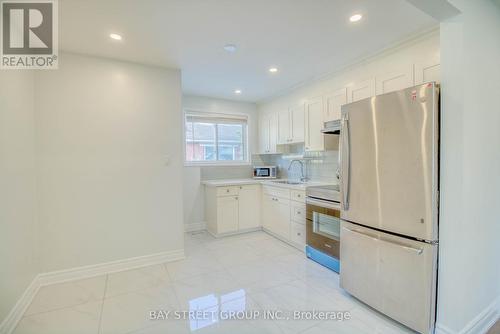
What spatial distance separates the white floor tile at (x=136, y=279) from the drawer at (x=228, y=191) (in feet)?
4.65

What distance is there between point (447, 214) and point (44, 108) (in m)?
3.74

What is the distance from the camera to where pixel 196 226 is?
14.3 feet

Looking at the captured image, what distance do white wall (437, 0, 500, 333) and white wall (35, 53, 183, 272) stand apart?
9.01 feet

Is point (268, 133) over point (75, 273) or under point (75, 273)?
over

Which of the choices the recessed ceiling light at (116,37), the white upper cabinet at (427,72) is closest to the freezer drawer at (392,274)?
the white upper cabinet at (427,72)

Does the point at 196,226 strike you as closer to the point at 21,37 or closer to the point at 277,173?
the point at 277,173

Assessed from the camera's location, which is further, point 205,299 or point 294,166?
point 294,166

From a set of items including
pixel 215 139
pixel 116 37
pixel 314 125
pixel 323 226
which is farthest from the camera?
pixel 215 139

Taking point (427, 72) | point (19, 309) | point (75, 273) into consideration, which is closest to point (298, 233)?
point (427, 72)

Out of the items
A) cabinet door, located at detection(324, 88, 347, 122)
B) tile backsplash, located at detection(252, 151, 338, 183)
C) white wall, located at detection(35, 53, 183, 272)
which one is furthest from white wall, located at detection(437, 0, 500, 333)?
white wall, located at detection(35, 53, 183, 272)

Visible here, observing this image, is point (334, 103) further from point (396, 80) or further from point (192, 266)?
point (192, 266)

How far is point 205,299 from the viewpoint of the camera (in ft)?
7.16

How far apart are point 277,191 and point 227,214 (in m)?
0.93

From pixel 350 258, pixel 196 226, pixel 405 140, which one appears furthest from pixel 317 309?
pixel 196 226
